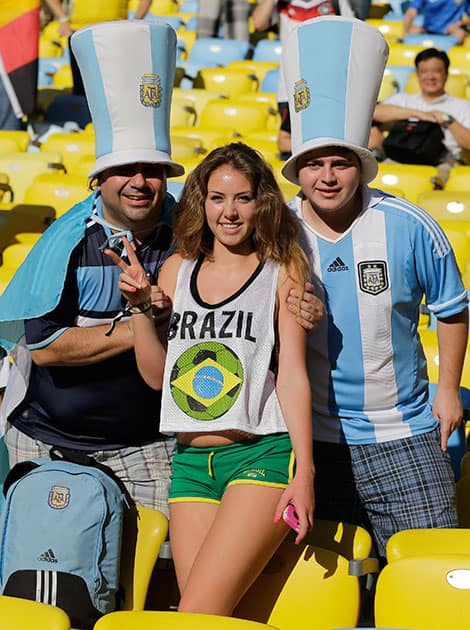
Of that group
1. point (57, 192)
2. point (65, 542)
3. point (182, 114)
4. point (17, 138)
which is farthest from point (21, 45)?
point (65, 542)

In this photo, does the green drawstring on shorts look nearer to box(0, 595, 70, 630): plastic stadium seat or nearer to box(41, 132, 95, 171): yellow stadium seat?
box(0, 595, 70, 630): plastic stadium seat

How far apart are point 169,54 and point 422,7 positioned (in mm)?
6506

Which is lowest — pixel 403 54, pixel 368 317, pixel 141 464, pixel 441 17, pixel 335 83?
pixel 141 464

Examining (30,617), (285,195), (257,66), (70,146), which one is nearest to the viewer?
(30,617)

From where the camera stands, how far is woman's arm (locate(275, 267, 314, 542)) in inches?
101

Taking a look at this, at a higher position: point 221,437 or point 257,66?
point 257,66

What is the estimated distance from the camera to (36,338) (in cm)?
299

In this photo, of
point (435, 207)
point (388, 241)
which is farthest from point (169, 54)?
point (435, 207)

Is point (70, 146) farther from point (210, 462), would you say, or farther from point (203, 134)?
point (210, 462)

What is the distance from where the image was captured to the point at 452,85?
7230mm

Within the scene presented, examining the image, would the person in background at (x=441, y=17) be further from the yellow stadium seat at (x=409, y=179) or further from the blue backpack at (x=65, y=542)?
the blue backpack at (x=65, y=542)

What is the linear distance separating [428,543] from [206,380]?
2.09 feet

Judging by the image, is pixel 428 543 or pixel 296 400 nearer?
pixel 428 543

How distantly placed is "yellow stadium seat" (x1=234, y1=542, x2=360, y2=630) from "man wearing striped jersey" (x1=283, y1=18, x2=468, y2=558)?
360mm
